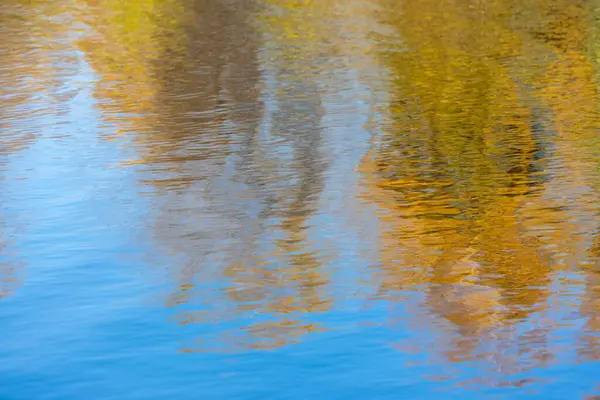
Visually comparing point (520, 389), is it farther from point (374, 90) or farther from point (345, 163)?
point (374, 90)

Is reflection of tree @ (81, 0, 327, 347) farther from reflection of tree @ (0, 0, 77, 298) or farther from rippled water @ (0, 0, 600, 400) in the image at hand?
reflection of tree @ (0, 0, 77, 298)

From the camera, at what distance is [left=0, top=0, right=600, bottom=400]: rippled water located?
4.52m

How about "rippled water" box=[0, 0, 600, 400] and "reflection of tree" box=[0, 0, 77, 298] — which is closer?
"rippled water" box=[0, 0, 600, 400]

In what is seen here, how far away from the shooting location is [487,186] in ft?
24.7

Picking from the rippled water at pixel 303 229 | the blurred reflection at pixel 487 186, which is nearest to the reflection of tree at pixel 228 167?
the rippled water at pixel 303 229

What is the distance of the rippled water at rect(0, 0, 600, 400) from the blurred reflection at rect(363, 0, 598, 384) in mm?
22

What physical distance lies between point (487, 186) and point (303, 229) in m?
1.56

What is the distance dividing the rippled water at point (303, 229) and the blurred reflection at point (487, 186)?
0.02 m

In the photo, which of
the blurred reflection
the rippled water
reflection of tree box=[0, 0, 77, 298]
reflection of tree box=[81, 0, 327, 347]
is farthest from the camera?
reflection of tree box=[0, 0, 77, 298]

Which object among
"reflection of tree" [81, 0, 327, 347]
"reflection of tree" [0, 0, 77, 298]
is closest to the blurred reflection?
"reflection of tree" [81, 0, 327, 347]

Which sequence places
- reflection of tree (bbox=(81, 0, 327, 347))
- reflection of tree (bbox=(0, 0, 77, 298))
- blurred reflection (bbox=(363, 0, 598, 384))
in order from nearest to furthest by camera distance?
blurred reflection (bbox=(363, 0, 598, 384)), reflection of tree (bbox=(81, 0, 327, 347)), reflection of tree (bbox=(0, 0, 77, 298))

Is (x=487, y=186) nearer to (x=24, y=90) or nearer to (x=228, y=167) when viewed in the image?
(x=228, y=167)

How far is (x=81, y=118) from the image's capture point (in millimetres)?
10438

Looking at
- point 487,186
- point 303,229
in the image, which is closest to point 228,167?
point 303,229
